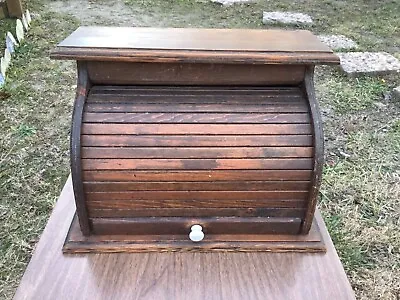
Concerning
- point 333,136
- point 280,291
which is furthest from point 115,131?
point 333,136

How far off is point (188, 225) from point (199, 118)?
0.31 meters

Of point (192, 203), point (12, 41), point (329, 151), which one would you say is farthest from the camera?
point (12, 41)

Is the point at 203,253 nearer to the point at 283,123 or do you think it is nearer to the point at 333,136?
the point at 283,123

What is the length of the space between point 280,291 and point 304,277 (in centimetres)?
9

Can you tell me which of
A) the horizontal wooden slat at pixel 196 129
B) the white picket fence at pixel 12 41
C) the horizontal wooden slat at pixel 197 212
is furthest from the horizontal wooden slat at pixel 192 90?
the white picket fence at pixel 12 41

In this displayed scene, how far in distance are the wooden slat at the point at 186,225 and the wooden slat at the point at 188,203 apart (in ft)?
0.15

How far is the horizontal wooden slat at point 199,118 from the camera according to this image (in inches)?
46.5

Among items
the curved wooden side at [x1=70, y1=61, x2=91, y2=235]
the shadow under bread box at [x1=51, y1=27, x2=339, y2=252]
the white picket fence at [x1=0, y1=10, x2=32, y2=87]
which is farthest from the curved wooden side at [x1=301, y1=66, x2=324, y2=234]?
the white picket fence at [x1=0, y1=10, x2=32, y2=87]

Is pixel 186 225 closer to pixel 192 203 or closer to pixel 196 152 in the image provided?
pixel 192 203

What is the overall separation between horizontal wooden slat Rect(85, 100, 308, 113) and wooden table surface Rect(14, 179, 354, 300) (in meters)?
0.41

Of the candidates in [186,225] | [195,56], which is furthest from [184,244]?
[195,56]

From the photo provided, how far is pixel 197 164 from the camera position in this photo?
1189 mm

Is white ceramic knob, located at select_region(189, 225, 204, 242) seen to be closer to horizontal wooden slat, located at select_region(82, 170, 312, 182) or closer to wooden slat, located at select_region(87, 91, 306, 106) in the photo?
horizontal wooden slat, located at select_region(82, 170, 312, 182)

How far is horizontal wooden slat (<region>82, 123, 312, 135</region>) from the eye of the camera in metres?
1.18
